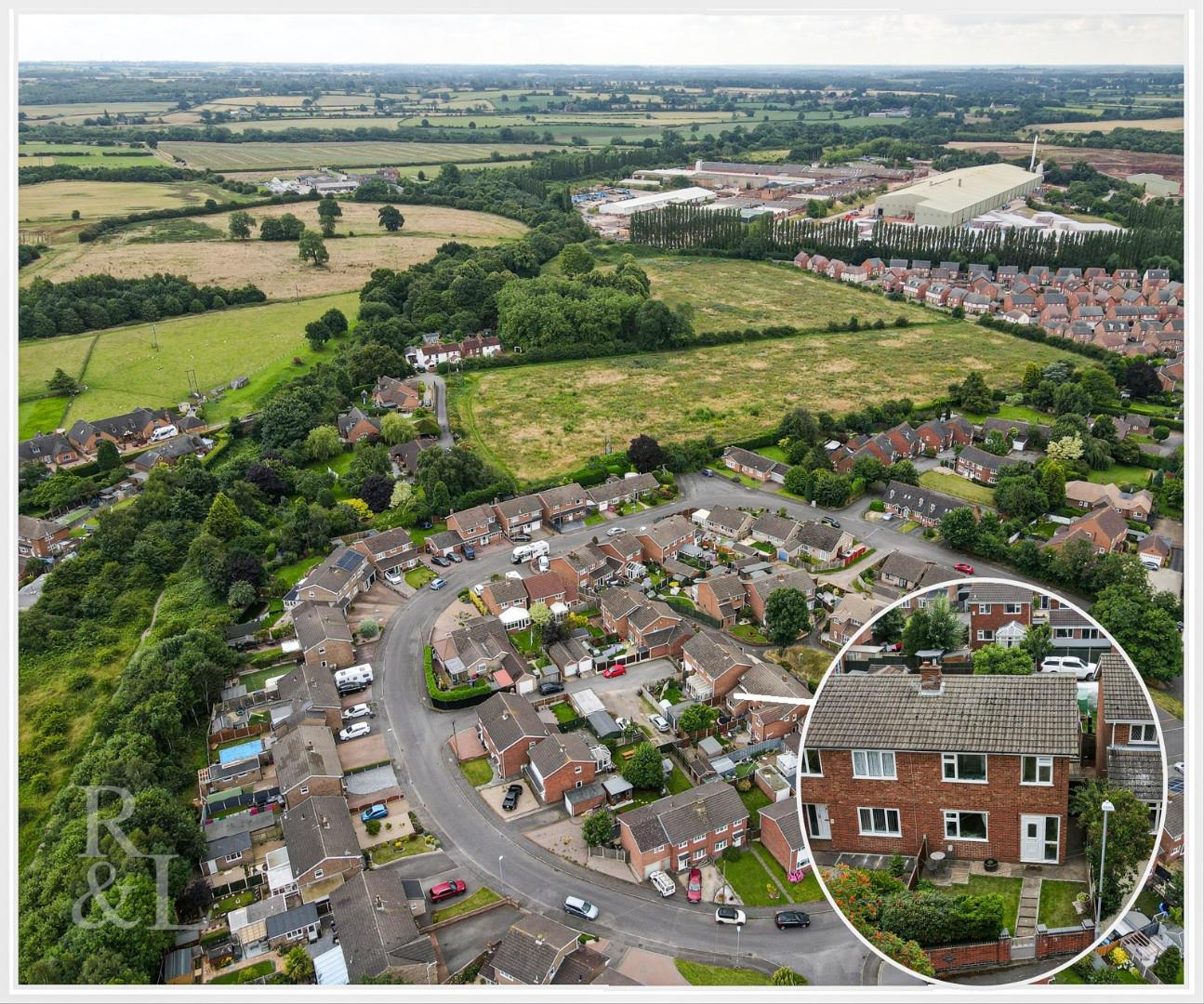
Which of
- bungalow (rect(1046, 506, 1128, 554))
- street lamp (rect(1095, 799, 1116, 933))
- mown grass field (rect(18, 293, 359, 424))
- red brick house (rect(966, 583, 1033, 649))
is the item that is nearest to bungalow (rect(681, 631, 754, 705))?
bungalow (rect(1046, 506, 1128, 554))

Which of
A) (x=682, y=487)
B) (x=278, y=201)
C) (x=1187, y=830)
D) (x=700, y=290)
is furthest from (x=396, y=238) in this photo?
(x=1187, y=830)

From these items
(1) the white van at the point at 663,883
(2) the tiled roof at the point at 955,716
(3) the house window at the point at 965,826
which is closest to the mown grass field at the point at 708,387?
(1) the white van at the point at 663,883

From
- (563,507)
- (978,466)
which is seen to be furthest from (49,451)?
(978,466)

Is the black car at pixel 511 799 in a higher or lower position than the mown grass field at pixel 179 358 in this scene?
lower

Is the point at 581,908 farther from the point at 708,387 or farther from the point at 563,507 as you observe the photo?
the point at 708,387

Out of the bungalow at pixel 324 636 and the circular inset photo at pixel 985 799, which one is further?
the bungalow at pixel 324 636

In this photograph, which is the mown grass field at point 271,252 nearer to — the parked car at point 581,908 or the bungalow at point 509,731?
the bungalow at point 509,731

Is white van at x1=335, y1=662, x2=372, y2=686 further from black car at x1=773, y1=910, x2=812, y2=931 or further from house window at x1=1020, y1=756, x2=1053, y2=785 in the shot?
house window at x1=1020, y1=756, x2=1053, y2=785
